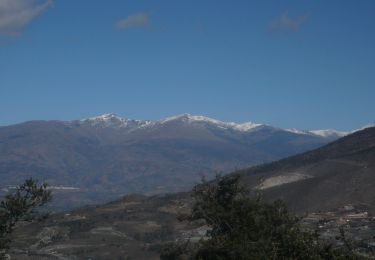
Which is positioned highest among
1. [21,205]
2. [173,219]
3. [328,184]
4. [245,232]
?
[21,205]

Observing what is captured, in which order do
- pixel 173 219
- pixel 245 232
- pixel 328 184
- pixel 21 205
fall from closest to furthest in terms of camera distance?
pixel 21 205
pixel 245 232
pixel 328 184
pixel 173 219

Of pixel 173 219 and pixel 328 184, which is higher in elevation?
pixel 328 184

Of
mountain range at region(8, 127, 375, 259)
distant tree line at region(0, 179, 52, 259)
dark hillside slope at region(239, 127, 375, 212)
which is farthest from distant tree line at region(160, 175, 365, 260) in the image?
dark hillside slope at region(239, 127, 375, 212)

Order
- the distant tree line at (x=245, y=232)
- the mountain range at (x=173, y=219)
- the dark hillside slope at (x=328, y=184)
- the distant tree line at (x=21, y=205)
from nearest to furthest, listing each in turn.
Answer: the distant tree line at (x=245, y=232) < the distant tree line at (x=21, y=205) < the mountain range at (x=173, y=219) < the dark hillside slope at (x=328, y=184)

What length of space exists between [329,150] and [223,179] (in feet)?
454

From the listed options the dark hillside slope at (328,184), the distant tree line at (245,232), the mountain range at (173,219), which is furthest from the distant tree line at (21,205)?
the dark hillside slope at (328,184)

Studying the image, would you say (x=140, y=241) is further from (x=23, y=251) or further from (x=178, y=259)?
(x=178, y=259)

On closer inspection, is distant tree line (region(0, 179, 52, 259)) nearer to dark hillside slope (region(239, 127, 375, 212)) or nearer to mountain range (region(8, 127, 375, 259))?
mountain range (region(8, 127, 375, 259))

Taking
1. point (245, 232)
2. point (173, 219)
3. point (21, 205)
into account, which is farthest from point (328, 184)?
point (21, 205)

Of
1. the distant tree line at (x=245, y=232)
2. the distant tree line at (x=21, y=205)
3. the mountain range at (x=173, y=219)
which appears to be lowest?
the mountain range at (x=173, y=219)

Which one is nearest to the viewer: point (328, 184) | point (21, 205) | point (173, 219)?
point (21, 205)

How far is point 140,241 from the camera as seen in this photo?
10588 cm

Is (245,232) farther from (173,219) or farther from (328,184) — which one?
(173,219)

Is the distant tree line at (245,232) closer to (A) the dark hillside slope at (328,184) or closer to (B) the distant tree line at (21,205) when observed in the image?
(B) the distant tree line at (21,205)
